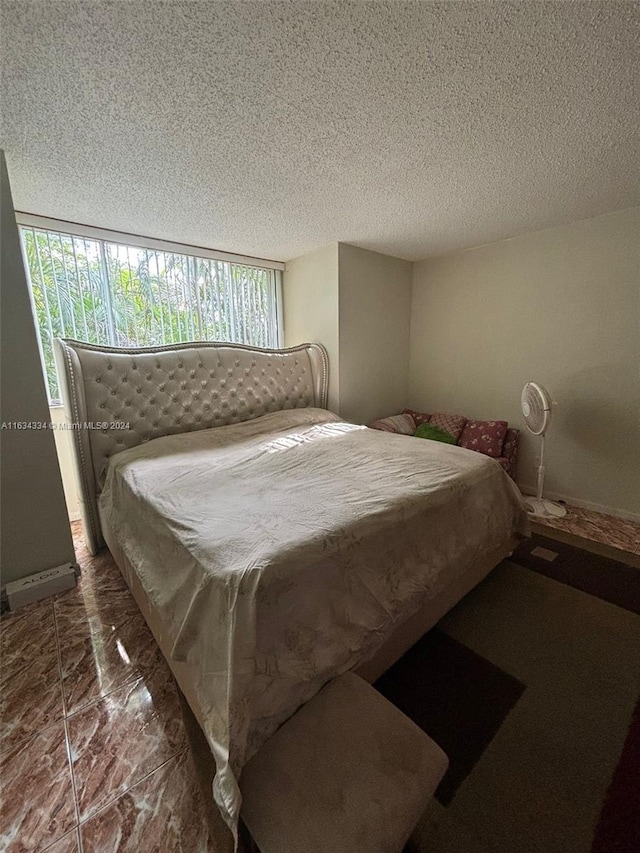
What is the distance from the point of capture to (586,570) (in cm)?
216

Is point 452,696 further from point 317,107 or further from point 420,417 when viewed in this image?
point 420,417

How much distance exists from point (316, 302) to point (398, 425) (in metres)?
1.56

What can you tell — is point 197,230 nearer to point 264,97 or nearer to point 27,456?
point 264,97

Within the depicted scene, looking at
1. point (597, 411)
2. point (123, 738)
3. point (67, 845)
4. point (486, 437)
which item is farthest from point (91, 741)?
point (597, 411)

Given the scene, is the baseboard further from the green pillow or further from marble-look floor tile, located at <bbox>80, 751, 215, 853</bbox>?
marble-look floor tile, located at <bbox>80, 751, 215, 853</bbox>

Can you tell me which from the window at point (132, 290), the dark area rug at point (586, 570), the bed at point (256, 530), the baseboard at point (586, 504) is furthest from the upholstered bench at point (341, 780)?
the baseboard at point (586, 504)

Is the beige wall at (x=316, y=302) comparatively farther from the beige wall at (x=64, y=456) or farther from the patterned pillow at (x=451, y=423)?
the beige wall at (x=64, y=456)

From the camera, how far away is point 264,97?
4.47ft

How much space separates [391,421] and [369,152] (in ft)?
7.89

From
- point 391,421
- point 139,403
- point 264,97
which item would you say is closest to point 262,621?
point 264,97

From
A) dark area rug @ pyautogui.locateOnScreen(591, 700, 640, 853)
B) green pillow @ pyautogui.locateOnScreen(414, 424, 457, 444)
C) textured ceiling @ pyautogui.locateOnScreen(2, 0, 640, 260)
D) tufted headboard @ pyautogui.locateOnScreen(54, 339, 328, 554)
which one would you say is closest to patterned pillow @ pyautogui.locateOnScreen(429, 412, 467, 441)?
green pillow @ pyautogui.locateOnScreen(414, 424, 457, 444)

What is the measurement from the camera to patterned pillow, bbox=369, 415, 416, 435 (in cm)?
356

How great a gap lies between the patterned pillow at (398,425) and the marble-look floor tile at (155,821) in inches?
114

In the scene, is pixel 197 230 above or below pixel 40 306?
above
